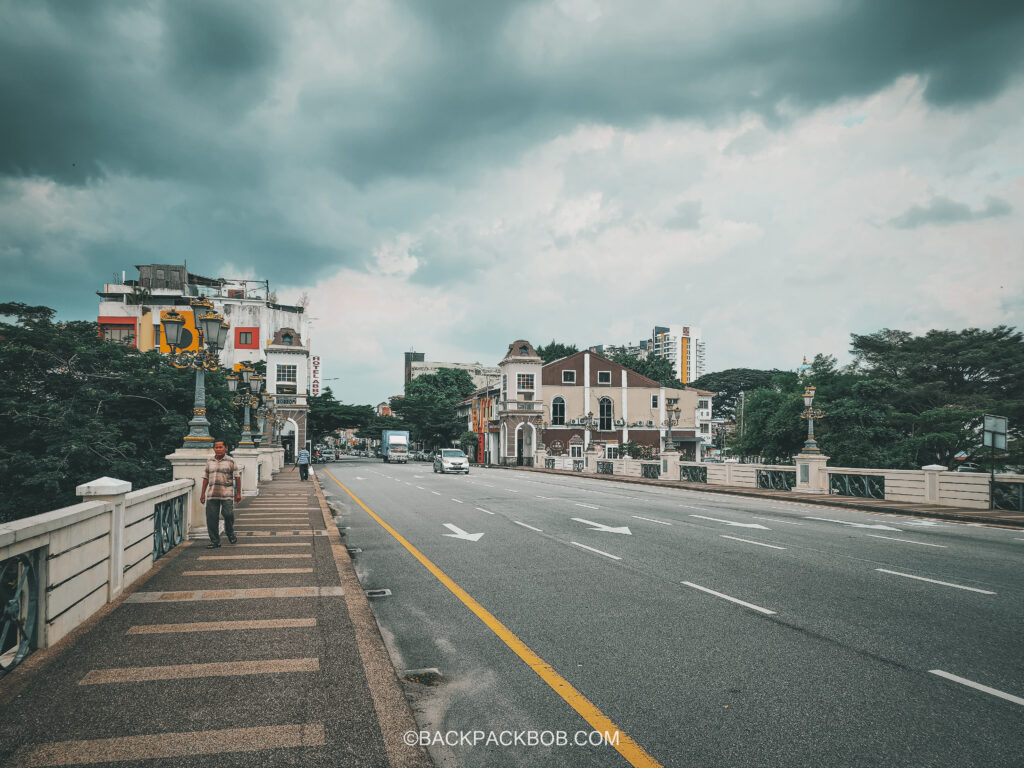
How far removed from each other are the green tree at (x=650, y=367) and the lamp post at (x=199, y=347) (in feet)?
244

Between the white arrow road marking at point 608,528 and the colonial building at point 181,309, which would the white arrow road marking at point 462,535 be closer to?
the white arrow road marking at point 608,528

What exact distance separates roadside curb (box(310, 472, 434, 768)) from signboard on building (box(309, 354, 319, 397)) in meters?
66.2

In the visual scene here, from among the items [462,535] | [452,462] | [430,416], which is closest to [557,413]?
[430,416]

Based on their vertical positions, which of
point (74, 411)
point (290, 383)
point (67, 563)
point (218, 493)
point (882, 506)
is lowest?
point (882, 506)

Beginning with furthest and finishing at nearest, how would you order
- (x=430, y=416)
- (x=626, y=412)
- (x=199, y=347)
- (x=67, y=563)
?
(x=430, y=416), (x=626, y=412), (x=199, y=347), (x=67, y=563)

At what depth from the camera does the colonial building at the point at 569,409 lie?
64000 mm

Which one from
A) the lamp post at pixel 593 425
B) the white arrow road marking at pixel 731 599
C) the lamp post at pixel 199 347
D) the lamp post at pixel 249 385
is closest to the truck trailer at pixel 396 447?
the lamp post at pixel 593 425

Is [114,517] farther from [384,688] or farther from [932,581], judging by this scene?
[932,581]

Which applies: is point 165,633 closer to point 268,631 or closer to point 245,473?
point 268,631

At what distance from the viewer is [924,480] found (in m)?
20.6

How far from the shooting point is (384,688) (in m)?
4.71

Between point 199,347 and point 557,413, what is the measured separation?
5385 cm

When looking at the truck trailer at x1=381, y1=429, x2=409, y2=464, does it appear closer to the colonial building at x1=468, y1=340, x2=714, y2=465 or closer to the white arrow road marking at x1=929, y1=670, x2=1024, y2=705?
the colonial building at x1=468, y1=340, x2=714, y2=465

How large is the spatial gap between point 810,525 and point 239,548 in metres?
12.6
